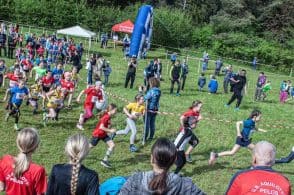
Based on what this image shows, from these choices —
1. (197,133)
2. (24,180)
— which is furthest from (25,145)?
(197,133)

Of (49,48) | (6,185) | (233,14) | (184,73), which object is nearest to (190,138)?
(6,185)

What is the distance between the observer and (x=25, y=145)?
422 centimetres

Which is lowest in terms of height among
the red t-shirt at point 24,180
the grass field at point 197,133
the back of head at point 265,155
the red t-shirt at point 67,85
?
the grass field at point 197,133

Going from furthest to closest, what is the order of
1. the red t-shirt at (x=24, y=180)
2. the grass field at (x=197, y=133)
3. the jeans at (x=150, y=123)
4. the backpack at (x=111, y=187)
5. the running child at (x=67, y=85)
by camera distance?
the running child at (x=67, y=85) → the jeans at (x=150, y=123) → the grass field at (x=197, y=133) → the backpack at (x=111, y=187) → the red t-shirt at (x=24, y=180)

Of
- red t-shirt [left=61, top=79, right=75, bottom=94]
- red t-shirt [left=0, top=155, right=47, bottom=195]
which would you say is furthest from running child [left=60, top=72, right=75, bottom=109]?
red t-shirt [left=0, top=155, right=47, bottom=195]

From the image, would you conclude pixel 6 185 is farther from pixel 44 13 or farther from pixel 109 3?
pixel 109 3

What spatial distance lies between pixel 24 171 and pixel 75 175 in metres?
0.58

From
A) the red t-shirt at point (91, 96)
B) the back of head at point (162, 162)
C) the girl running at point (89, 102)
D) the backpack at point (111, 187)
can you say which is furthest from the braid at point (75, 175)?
the red t-shirt at point (91, 96)

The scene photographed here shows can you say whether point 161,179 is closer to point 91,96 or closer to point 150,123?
point 150,123

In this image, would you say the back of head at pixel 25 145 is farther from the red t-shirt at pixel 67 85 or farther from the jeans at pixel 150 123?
the red t-shirt at pixel 67 85

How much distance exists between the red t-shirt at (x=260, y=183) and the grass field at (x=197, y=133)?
621 centimetres

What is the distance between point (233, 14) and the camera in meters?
59.3

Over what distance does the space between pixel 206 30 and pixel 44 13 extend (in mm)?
18351

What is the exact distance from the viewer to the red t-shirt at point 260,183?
164 inches
